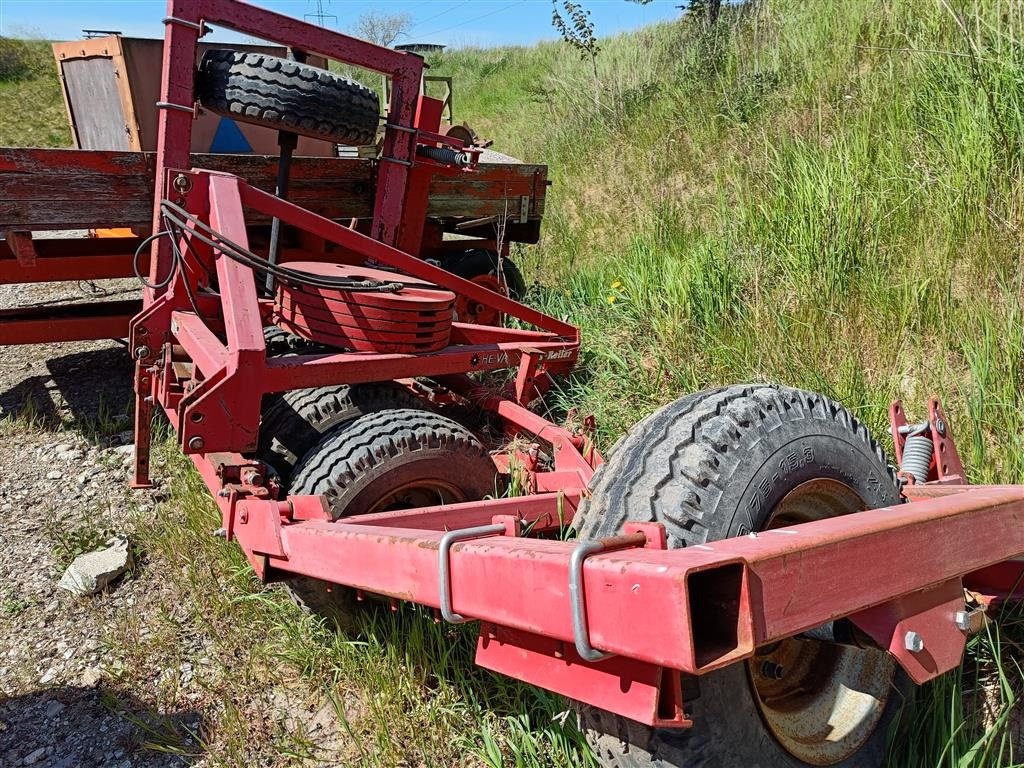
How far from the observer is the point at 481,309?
4.64 meters

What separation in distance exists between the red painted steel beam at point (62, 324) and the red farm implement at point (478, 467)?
15 mm

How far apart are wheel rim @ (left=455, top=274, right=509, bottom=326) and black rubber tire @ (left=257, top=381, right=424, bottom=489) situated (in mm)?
1078

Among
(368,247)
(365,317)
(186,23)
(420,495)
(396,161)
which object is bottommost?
(420,495)

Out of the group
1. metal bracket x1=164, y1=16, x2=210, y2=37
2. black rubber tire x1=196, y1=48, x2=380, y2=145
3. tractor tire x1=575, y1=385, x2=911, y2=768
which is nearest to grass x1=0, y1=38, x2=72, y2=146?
metal bracket x1=164, y1=16, x2=210, y2=37

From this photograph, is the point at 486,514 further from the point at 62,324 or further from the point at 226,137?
the point at 226,137

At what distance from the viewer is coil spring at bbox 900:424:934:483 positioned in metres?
2.40

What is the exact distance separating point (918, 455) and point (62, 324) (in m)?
4.08

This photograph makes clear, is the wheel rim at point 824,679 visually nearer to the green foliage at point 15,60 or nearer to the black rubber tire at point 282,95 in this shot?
the black rubber tire at point 282,95

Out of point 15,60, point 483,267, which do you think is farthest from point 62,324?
point 15,60

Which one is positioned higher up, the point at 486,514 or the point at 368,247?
the point at 368,247

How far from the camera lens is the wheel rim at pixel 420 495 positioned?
109 inches

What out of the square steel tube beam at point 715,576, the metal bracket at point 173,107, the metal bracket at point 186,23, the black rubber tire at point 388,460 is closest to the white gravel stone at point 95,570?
the black rubber tire at point 388,460

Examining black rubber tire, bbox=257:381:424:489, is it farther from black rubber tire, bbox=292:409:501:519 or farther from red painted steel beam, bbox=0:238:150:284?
red painted steel beam, bbox=0:238:150:284

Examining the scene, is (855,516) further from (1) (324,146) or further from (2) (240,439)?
(1) (324,146)
